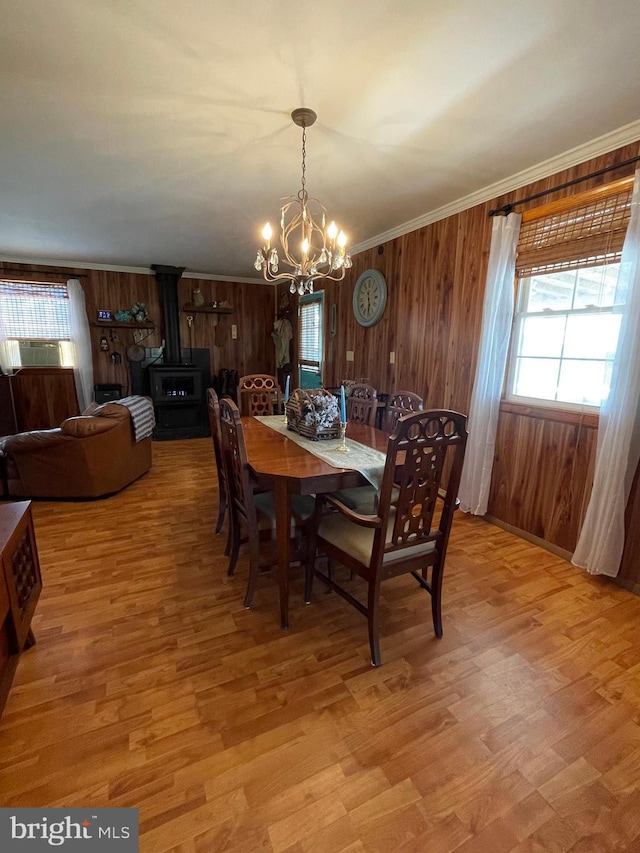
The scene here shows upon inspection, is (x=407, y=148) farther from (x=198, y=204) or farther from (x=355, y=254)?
(x=355, y=254)

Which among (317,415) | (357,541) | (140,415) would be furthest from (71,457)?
(357,541)

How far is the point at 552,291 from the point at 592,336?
0.42 meters

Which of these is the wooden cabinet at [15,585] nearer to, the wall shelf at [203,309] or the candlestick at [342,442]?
the candlestick at [342,442]

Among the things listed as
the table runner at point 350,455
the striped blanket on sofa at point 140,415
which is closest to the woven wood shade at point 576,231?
the table runner at point 350,455

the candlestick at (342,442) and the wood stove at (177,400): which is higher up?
the candlestick at (342,442)

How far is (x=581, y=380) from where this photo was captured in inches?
94.9

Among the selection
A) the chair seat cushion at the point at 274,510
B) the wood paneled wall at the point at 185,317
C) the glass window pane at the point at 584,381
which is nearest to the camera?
the chair seat cushion at the point at 274,510

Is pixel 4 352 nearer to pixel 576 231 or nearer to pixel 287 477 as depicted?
pixel 287 477

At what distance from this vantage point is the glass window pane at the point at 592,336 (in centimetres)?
216

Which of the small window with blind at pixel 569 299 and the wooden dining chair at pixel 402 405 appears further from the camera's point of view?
the wooden dining chair at pixel 402 405

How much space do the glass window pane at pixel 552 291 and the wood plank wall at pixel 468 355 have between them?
36cm

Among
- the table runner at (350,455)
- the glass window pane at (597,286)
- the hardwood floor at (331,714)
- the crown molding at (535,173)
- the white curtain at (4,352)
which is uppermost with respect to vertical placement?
the crown molding at (535,173)

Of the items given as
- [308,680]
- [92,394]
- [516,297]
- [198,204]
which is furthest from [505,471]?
[92,394]

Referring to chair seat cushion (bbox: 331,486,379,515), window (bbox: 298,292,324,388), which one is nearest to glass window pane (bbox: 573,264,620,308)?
chair seat cushion (bbox: 331,486,379,515)
